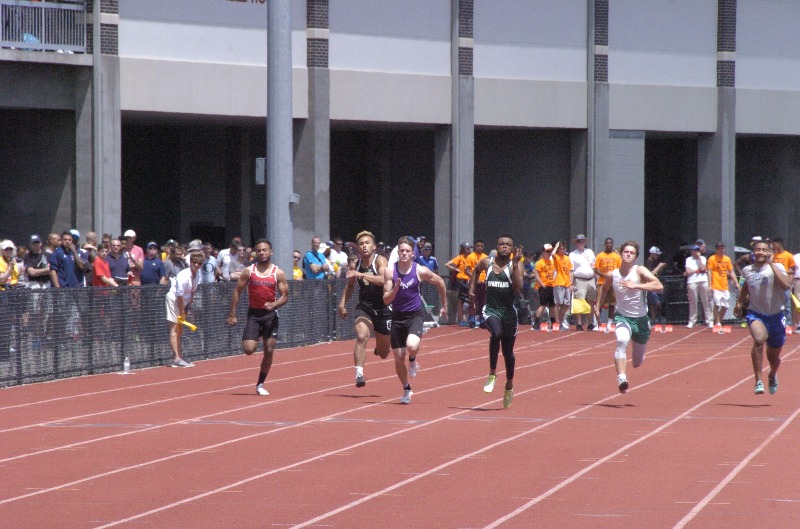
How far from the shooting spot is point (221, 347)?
22953 mm

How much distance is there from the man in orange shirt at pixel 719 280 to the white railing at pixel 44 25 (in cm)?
1472

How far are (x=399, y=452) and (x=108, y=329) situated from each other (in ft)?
29.6

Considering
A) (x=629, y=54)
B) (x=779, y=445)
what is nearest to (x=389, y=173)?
(x=629, y=54)

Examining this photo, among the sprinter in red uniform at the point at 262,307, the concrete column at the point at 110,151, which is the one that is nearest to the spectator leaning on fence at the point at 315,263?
the concrete column at the point at 110,151

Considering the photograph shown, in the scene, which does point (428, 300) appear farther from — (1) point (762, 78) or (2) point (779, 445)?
(2) point (779, 445)

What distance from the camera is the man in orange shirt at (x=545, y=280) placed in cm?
2911

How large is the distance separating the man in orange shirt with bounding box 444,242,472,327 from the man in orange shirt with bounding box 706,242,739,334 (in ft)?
17.5

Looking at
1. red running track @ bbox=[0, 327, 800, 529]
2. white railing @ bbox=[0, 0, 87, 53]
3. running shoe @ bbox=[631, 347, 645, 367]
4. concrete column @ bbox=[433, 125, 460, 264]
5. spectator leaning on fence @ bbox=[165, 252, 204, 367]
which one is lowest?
red running track @ bbox=[0, 327, 800, 529]

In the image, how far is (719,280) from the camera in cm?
2911

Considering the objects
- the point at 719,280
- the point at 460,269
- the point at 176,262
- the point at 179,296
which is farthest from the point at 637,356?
the point at 460,269

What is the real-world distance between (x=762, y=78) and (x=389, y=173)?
1208 cm

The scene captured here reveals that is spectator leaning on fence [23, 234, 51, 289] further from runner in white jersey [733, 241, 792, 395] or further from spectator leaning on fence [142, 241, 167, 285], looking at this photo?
runner in white jersey [733, 241, 792, 395]

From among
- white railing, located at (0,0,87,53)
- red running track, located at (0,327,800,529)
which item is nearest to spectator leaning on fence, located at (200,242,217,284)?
red running track, located at (0,327,800,529)

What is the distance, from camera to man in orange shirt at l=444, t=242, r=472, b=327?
30812 millimetres
